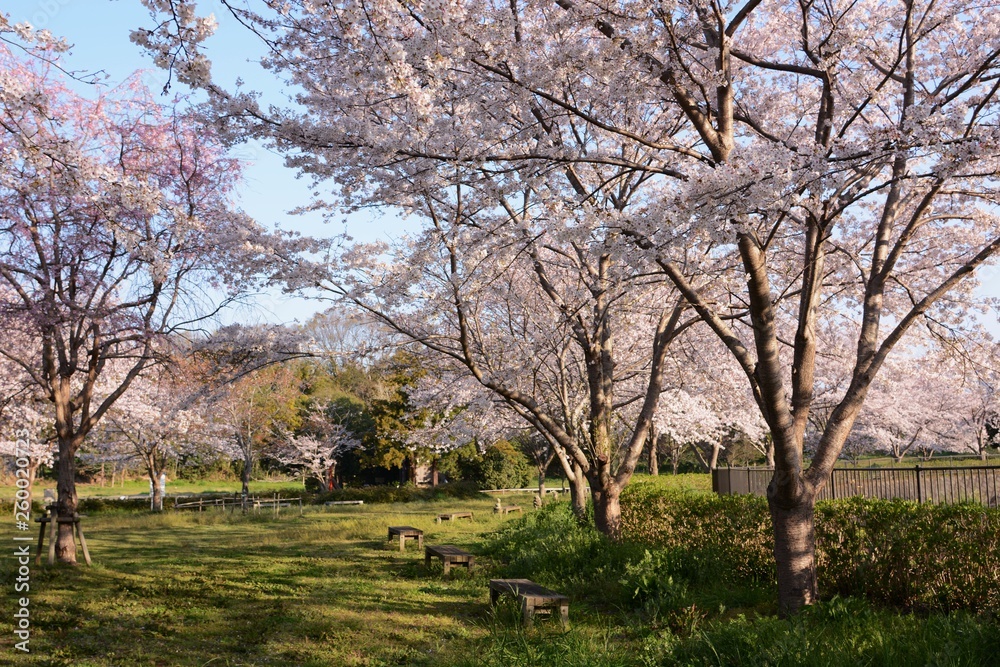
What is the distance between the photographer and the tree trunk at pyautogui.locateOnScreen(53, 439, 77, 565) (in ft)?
39.2

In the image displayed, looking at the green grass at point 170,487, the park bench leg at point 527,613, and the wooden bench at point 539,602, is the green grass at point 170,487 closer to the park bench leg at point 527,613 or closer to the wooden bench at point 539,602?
the wooden bench at point 539,602

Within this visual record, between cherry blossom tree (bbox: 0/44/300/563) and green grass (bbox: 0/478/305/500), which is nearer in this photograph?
cherry blossom tree (bbox: 0/44/300/563)

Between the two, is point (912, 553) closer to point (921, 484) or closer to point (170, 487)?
point (921, 484)

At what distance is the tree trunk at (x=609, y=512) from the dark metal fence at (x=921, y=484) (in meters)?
3.40

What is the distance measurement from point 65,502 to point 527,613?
8.66 m

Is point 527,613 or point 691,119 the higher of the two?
point 691,119

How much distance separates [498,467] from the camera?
3553 centimetres

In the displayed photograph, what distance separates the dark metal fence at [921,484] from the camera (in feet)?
40.2

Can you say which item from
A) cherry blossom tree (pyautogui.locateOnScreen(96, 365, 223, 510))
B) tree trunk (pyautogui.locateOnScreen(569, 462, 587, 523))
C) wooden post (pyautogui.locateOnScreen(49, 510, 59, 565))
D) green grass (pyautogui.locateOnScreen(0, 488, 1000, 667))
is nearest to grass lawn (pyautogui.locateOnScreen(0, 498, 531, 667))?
green grass (pyautogui.locateOnScreen(0, 488, 1000, 667))

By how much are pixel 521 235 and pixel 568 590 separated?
163 inches

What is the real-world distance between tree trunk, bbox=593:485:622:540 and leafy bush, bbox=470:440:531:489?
2378 centimetres

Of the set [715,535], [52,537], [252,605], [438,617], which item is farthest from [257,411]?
[715,535]

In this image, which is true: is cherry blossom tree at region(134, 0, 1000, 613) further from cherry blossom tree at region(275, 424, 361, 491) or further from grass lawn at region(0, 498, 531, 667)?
cherry blossom tree at region(275, 424, 361, 491)

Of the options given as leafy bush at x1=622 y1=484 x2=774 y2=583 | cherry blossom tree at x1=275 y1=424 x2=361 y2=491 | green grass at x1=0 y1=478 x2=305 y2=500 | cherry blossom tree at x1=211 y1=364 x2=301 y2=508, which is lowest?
green grass at x1=0 y1=478 x2=305 y2=500
